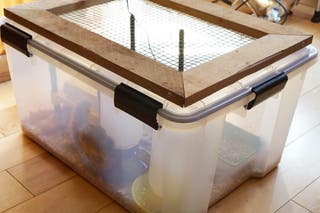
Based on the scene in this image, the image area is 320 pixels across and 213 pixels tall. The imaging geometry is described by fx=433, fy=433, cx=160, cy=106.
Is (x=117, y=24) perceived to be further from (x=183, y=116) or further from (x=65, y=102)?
(x=183, y=116)

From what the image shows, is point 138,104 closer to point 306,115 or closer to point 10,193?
point 10,193

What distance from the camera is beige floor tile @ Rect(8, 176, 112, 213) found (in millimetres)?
1062

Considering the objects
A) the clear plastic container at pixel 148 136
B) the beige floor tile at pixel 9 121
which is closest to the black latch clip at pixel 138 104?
the clear plastic container at pixel 148 136

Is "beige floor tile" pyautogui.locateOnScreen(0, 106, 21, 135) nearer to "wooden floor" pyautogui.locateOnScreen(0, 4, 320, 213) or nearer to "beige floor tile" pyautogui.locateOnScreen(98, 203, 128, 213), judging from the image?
"wooden floor" pyautogui.locateOnScreen(0, 4, 320, 213)

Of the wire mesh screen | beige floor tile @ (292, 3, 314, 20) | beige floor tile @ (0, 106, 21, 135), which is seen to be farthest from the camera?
beige floor tile @ (292, 3, 314, 20)

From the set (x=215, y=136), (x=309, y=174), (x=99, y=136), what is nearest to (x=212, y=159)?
(x=215, y=136)

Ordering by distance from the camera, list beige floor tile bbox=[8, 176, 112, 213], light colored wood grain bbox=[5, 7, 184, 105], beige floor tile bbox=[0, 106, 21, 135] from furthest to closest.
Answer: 1. beige floor tile bbox=[0, 106, 21, 135]
2. beige floor tile bbox=[8, 176, 112, 213]
3. light colored wood grain bbox=[5, 7, 184, 105]

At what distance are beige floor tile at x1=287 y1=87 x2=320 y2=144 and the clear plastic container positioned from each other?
0.21m

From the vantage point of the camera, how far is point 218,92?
86 centimetres

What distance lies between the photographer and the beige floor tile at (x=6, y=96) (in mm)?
1462

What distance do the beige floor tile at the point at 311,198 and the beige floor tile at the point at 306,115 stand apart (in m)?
0.21

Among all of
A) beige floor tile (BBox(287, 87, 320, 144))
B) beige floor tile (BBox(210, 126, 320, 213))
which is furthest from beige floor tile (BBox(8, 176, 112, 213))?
beige floor tile (BBox(287, 87, 320, 144))

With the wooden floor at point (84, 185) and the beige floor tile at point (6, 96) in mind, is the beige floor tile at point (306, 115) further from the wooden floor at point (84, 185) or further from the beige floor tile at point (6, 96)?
the beige floor tile at point (6, 96)

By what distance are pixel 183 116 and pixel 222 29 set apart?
37 centimetres
